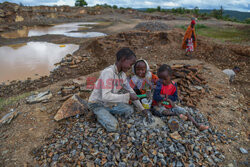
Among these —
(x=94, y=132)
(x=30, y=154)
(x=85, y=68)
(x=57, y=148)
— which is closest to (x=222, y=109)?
(x=94, y=132)

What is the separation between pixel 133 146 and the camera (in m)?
2.31

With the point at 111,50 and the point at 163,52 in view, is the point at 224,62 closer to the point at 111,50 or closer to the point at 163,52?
the point at 163,52

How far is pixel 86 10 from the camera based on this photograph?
3709 centimetres

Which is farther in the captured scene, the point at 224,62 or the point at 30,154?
the point at 224,62

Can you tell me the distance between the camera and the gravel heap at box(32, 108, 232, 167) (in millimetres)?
2154

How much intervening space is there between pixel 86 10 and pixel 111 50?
112 ft

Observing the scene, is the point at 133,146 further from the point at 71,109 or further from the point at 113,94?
the point at 71,109

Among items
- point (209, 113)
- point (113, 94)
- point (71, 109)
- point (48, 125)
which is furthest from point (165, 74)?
point (48, 125)

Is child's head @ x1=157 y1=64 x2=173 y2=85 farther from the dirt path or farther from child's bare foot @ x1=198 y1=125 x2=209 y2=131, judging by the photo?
the dirt path

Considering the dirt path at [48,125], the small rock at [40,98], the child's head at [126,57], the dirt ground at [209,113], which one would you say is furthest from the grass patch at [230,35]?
the small rock at [40,98]

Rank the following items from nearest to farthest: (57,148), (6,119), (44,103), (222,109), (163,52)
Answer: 1. (57,148)
2. (6,119)
3. (222,109)
4. (44,103)
5. (163,52)

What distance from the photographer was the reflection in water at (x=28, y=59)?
7.05m

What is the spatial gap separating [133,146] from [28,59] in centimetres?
922

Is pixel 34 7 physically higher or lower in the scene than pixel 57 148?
higher
